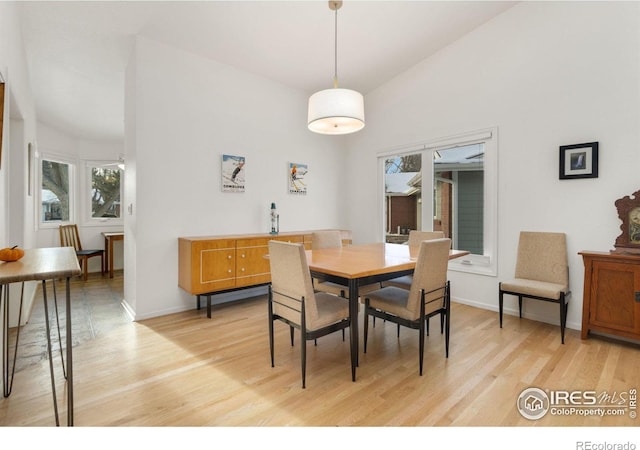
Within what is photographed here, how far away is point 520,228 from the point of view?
3.46 metres

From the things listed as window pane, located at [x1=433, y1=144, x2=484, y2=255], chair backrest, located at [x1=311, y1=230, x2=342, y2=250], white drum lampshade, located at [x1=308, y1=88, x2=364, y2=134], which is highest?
white drum lampshade, located at [x1=308, y1=88, x2=364, y2=134]

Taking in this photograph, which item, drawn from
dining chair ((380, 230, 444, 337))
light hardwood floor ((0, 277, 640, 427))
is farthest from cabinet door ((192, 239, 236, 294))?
dining chair ((380, 230, 444, 337))

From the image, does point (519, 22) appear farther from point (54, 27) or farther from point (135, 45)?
point (54, 27)

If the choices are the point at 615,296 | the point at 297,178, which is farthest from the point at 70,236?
the point at 615,296

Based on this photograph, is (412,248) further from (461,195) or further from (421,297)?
(461,195)

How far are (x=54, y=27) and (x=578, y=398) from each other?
16.4ft

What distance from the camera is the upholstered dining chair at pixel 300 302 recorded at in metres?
2.02

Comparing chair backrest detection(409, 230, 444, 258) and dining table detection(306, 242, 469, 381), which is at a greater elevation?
chair backrest detection(409, 230, 444, 258)

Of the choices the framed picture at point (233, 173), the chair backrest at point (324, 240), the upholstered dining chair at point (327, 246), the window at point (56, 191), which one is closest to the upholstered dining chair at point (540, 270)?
the upholstered dining chair at point (327, 246)

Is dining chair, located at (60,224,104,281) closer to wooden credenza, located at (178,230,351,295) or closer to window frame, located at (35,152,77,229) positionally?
window frame, located at (35,152,77,229)

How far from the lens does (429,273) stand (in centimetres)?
221

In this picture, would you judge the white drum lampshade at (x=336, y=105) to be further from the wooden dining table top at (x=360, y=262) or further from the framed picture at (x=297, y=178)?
the framed picture at (x=297, y=178)

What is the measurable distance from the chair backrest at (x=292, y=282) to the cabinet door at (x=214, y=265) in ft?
4.44

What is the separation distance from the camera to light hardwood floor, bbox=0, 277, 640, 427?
174cm
